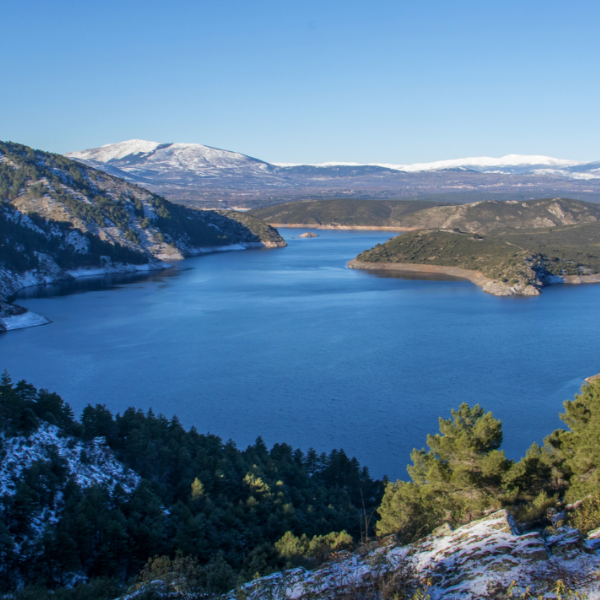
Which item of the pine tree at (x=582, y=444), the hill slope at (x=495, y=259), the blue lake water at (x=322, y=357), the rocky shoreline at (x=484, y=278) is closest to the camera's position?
the pine tree at (x=582, y=444)

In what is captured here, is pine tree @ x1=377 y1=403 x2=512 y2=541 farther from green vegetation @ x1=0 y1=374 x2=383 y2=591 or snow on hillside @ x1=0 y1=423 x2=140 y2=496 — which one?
snow on hillside @ x1=0 y1=423 x2=140 y2=496

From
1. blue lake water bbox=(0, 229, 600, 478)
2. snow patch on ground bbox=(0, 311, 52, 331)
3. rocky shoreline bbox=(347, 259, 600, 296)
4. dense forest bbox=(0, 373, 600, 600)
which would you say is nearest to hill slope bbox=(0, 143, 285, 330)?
blue lake water bbox=(0, 229, 600, 478)

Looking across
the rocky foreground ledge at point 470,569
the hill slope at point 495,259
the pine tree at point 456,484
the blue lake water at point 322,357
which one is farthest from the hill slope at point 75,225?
the rocky foreground ledge at point 470,569

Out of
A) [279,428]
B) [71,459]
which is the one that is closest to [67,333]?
[279,428]

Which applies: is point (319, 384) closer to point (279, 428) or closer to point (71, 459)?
point (279, 428)

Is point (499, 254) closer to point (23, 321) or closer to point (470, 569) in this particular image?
point (23, 321)

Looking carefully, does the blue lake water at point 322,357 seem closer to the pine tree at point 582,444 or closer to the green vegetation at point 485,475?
the green vegetation at point 485,475
